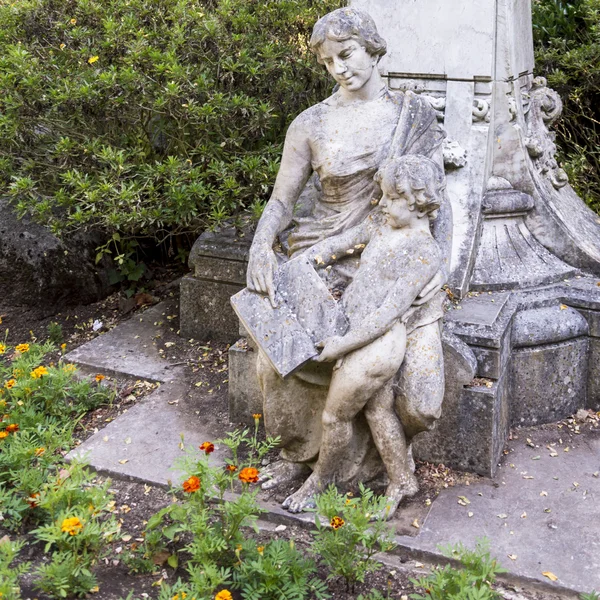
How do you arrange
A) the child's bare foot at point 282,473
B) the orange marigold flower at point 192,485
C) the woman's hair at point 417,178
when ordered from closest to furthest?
1. the orange marigold flower at point 192,485
2. the woman's hair at point 417,178
3. the child's bare foot at point 282,473

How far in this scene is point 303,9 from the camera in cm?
492

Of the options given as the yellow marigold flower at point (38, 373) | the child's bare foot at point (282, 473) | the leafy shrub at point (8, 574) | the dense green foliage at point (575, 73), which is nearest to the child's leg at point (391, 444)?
the child's bare foot at point (282, 473)

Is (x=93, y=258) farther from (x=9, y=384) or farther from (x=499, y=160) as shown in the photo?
(x=499, y=160)

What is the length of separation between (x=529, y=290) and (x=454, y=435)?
878 mm

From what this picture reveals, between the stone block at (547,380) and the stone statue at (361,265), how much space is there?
78 centimetres

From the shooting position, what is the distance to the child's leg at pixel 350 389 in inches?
122

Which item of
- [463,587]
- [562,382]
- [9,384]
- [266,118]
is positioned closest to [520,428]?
[562,382]

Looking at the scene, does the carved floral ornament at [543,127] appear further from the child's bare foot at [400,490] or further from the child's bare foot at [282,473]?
the child's bare foot at [282,473]

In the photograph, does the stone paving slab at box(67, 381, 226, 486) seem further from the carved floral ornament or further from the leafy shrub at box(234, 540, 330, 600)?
the carved floral ornament

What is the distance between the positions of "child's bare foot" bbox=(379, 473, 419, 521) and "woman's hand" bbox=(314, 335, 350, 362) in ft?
1.98

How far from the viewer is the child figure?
3.10 metres

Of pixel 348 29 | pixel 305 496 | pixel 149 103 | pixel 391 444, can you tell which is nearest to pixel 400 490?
pixel 391 444

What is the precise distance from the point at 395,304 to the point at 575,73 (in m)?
3.27

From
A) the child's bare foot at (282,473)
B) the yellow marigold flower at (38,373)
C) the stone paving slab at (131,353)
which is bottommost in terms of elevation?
the stone paving slab at (131,353)
